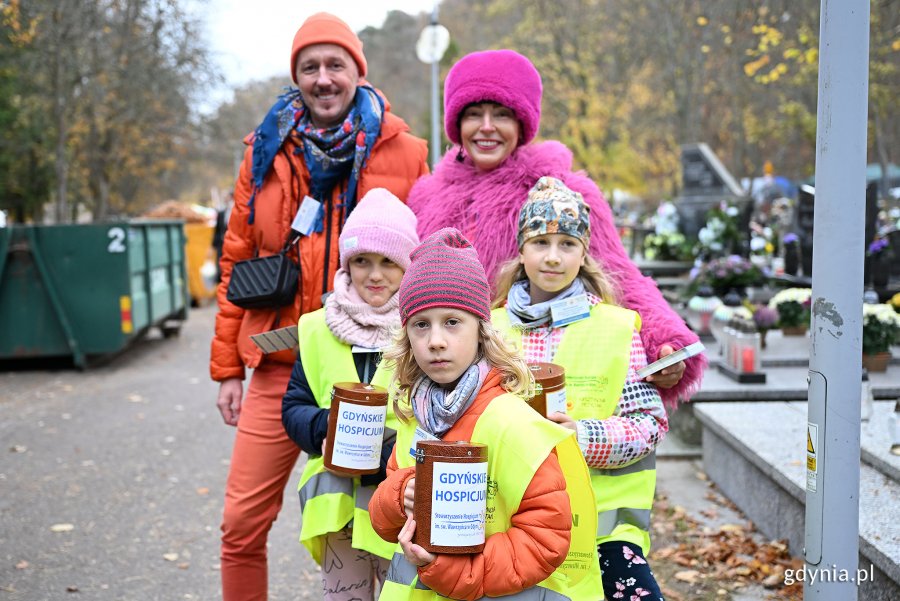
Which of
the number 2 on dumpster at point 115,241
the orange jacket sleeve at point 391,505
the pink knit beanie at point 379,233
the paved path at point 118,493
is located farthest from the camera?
the number 2 on dumpster at point 115,241

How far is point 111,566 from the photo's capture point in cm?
456

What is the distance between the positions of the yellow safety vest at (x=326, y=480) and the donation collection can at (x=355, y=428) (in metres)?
0.18

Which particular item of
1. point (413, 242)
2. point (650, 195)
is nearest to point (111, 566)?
point (413, 242)

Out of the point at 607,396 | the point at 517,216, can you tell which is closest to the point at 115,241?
the point at 517,216

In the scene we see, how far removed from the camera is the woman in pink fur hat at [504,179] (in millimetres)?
3008

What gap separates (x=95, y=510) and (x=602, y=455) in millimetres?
4021

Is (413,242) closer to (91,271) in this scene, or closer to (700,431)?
(700,431)

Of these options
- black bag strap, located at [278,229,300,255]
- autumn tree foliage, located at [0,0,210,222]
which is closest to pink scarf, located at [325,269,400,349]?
black bag strap, located at [278,229,300,255]

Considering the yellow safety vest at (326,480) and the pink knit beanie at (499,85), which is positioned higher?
the pink knit beanie at (499,85)

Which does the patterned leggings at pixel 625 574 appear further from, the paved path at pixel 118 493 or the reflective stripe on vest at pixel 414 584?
the paved path at pixel 118 493

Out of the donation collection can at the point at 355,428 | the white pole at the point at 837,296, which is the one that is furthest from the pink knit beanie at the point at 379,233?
the white pole at the point at 837,296

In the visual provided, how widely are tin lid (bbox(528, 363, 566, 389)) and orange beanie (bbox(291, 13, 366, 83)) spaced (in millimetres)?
1522

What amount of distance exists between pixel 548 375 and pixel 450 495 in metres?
0.59

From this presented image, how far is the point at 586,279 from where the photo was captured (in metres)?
2.90
